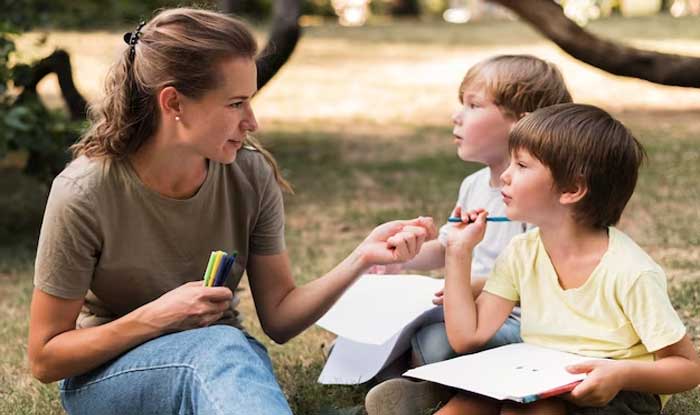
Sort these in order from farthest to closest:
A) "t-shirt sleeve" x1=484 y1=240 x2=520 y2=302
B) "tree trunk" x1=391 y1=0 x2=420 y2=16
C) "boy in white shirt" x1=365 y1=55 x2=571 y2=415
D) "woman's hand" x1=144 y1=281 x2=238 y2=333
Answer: "tree trunk" x1=391 y1=0 x2=420 y2=16 → "boy in white shirt" x1=365 y1=55 x2=571 y2=415 → "t-shirt sleeve" x1=484 y1=240 x2=520 y2=302 → "woman's hand" x1=144 y1=281 x2=238 y2=333

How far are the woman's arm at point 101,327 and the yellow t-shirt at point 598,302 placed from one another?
0.73m

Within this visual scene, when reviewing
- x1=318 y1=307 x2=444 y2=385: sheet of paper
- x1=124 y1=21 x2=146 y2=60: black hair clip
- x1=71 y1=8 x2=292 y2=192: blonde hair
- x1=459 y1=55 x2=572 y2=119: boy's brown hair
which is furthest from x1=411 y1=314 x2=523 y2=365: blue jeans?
x1=124 y1=21 x2=146 y2=60: black hair clip

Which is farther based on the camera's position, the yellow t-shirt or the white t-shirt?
the white t-shirt

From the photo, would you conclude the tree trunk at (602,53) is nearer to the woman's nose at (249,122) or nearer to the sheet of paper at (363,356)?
the sheet of paper at (363,356)

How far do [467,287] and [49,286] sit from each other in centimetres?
97

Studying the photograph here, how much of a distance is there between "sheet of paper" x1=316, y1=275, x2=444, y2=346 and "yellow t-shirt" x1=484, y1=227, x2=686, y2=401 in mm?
385

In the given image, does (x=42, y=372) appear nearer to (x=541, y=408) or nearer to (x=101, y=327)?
(x=101, y=327)

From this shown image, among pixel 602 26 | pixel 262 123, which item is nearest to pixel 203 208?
pixel 262 123

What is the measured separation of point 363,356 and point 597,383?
0.94 metres

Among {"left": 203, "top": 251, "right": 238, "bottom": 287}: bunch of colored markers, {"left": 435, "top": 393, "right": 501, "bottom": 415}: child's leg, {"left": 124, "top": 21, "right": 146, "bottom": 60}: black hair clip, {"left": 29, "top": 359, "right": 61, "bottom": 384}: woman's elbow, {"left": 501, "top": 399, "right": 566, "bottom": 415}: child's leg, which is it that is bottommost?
{"left": 435, "top": 393, "right": 501, "bottom": 415}: child's leg

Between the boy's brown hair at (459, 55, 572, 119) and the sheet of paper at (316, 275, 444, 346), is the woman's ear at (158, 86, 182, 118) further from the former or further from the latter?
the boy's brown hair at (459, 55, 572, 119)

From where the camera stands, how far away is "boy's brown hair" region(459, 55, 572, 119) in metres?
3.23

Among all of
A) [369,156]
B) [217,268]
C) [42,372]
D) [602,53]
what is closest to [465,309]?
[217,268]

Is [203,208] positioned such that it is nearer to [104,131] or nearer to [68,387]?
[104,131]
